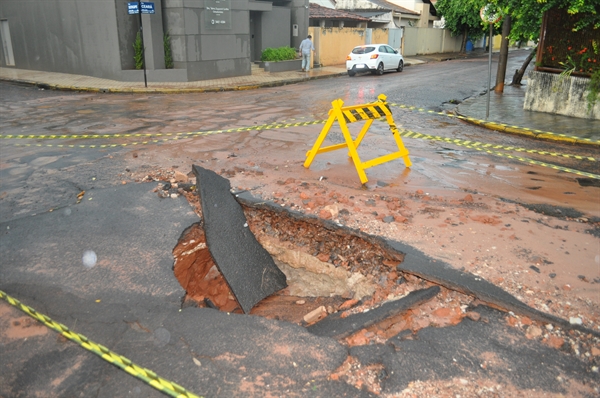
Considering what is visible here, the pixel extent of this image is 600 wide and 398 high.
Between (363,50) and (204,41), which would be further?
(363,50)

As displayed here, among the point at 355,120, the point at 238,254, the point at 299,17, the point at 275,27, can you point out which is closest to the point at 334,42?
the point at 299,17

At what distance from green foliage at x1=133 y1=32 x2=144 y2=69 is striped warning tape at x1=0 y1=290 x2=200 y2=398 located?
57.7 ft

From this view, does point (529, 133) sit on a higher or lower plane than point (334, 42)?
lower

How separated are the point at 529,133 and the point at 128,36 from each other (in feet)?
51.3

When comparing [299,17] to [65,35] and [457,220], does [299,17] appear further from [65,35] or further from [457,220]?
[457,220]

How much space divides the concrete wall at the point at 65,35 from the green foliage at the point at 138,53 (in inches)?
25.6

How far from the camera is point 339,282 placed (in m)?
5.01

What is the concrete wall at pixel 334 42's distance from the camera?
2783cm

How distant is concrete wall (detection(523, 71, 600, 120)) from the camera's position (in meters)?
12.3

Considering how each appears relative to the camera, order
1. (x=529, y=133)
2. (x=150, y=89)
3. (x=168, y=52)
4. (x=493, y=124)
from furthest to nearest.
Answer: (x=168, y=52)
(x=150, y=89)
(x=493, y=124)
(x=529, y=133)

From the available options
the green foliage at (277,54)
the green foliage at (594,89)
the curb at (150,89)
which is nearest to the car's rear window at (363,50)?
the green foliage at (277,54)

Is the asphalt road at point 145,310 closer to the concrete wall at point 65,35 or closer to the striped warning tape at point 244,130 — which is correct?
the striped warning tape at point 244,130

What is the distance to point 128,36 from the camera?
19562mm

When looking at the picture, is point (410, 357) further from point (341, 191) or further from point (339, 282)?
point (341, 191)
